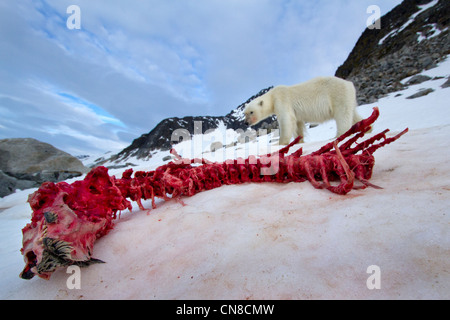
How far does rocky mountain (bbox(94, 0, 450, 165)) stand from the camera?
12513 mm

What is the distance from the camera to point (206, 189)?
1.62m

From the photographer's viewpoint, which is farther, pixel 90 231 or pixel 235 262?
pixel 90 231

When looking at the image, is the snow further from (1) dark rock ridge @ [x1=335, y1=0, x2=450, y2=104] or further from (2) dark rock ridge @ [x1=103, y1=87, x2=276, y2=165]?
(2) dark rock ridge @ [x1=103, y1=87, x2=276, y2=165]

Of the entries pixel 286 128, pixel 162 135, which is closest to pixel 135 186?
pixel 286 128

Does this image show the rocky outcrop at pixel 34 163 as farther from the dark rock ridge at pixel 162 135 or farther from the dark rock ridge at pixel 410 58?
the dark rock ridge at pixel 162 135

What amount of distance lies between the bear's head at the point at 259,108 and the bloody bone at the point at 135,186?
3815 millimetres

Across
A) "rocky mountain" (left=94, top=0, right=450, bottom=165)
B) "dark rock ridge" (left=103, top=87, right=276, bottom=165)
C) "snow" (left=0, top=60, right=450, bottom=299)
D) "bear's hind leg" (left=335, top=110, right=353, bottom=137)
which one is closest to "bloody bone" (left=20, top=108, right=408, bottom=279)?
"snow" (left=0, top=60, right=450, bottom=299)

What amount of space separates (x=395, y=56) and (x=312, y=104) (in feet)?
65.1

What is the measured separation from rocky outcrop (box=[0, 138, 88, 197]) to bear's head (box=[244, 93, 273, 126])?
22.1ft

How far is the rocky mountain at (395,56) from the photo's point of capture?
1251cm

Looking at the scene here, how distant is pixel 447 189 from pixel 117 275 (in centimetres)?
147

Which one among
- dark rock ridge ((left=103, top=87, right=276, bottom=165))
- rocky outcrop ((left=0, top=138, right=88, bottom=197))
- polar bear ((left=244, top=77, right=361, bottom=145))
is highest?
dark rock ridge ((left=103, top=87, right=276, bottom=165))
